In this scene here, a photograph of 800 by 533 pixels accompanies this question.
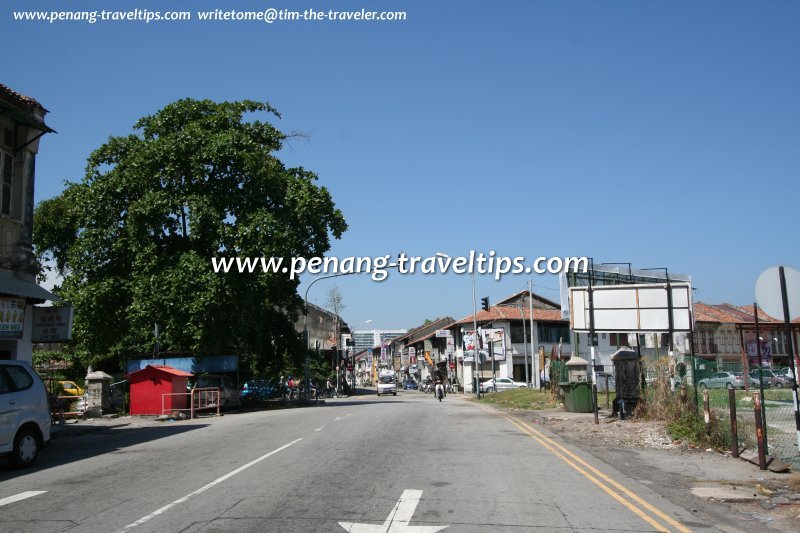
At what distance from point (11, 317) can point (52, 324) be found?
1.66 metres

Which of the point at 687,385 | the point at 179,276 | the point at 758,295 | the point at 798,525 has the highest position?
the point at 179,276

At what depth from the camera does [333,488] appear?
9.59 metres

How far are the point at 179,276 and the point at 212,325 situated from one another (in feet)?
8.89

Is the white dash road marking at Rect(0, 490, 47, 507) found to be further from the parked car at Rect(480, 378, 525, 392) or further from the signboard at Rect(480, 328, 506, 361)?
the signboard at Rect(480, 328, 506, 361)

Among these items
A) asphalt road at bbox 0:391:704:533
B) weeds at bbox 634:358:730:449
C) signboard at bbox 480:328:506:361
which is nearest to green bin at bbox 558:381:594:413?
weeds at bbox 634:358:730:449

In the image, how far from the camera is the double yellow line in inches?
309

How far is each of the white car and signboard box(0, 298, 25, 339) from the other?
5.53 metres

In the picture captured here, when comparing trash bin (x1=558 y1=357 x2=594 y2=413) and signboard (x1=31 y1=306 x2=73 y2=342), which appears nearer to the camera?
signboard (x1=31 y1=306 x2=73 y2=342)

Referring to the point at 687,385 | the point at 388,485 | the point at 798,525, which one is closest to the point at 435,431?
the point at 687,385

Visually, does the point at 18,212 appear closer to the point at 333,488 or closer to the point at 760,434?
the point at 333,488

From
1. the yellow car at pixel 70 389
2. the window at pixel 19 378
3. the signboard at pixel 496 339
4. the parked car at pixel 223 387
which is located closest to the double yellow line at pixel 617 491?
the window at pixel 19 378

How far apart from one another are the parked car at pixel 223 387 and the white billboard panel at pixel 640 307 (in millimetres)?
17666

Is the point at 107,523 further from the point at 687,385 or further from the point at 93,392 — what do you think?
the point at 93,392

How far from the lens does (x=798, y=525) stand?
797 centimetres
